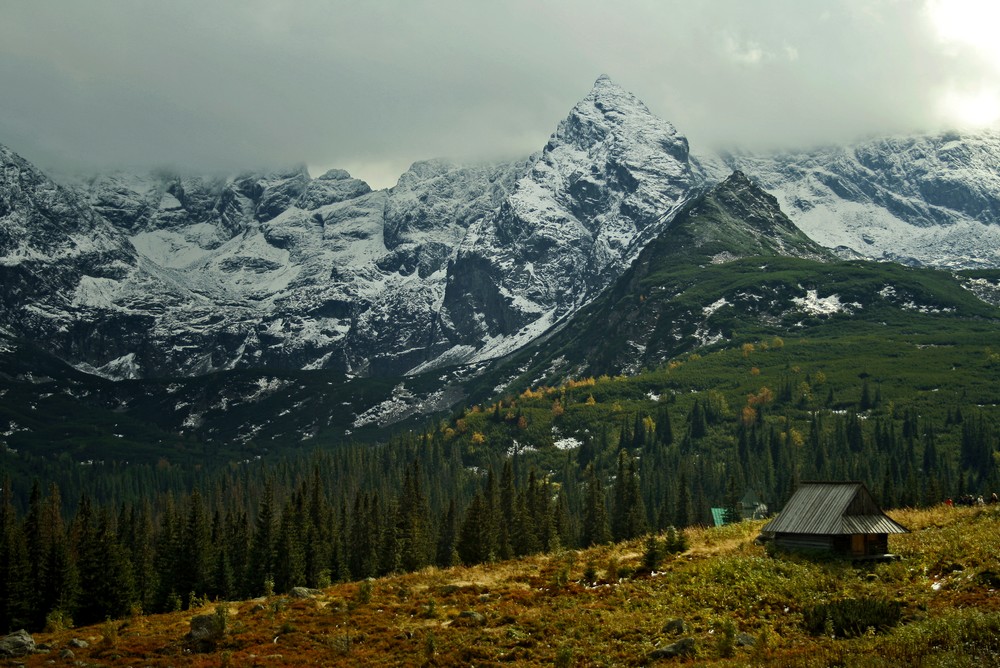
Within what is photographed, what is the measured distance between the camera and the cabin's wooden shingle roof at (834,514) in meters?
57.7

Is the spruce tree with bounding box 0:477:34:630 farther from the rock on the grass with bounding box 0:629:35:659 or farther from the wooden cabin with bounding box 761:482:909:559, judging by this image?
the wooden cabin with bounding box 761:482:909:559

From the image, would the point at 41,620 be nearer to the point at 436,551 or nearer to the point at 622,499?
the point at 436,551

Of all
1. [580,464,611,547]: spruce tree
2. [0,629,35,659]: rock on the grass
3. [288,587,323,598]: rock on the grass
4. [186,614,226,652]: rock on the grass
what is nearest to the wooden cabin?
[288,587,323,598]: rock on the grass

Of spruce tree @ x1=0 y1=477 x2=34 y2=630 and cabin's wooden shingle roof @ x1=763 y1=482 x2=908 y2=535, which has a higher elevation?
cabin's wooden shingle roof @ x1=763 y1=482 x2=908 y2=535

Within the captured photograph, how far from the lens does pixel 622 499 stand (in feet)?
554

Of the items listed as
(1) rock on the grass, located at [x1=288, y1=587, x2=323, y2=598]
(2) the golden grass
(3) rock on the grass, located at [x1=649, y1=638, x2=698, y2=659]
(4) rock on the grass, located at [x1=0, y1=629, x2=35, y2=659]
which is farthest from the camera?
(1) rock on the grass, located at [x1=288, y1=587, x2=323, y2=598]

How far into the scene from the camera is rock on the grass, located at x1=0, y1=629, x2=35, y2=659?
52938 mm

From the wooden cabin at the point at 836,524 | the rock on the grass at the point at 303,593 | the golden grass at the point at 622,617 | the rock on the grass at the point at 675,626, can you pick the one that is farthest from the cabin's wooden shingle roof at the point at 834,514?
the rock on the grass at the point at 303,593

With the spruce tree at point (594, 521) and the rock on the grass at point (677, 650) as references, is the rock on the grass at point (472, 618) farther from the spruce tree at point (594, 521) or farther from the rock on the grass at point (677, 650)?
the spruce tree at point (594, 521)

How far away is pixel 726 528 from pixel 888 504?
281 feet

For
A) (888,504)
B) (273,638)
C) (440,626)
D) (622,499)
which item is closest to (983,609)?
(440,626)

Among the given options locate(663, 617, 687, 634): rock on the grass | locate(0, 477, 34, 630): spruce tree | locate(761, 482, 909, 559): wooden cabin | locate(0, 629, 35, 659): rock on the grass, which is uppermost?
locate(761, 482, 909, 559): wooden cabin

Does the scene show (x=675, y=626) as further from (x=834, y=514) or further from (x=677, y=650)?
(x=834, y=514)

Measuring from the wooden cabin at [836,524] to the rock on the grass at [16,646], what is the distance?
40.8 meters
